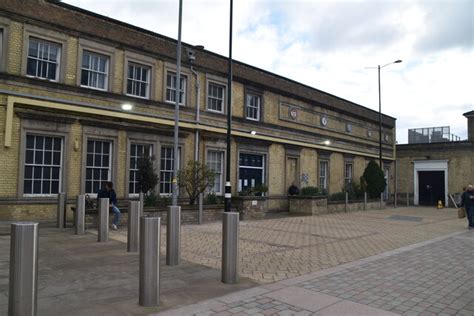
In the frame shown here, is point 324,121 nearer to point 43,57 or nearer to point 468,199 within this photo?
point 468,199

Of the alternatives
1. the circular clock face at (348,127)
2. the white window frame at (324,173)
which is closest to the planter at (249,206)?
the white window frame at (324,173)

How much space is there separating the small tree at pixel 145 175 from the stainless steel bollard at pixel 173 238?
26.2ft

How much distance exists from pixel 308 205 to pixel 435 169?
66.9ft

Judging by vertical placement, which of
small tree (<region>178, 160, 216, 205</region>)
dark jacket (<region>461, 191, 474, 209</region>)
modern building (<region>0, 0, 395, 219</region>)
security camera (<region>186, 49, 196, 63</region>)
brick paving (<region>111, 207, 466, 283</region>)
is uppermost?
security camera (<region>186, 49, 196, 63</region>)

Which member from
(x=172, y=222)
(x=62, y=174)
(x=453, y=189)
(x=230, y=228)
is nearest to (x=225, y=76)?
(x=62, y=174)

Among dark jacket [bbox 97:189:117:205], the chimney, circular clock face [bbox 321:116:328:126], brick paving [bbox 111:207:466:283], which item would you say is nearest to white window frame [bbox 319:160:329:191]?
circular clock face [bbox 321:116:328:126]

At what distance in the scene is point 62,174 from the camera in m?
15.0

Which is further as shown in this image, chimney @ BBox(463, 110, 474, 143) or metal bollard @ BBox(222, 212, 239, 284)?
chimney @ BBox(463, 110, 474, 143)

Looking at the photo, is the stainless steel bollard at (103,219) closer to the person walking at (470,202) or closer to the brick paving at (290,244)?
the brick paving at (290,244)

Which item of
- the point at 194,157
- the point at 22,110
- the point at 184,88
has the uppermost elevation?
the point at 184,88

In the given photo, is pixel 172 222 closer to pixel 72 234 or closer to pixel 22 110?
pixel 72 234

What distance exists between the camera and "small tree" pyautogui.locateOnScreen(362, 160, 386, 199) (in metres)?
29.6

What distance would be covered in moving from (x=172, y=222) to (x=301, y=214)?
15.0m

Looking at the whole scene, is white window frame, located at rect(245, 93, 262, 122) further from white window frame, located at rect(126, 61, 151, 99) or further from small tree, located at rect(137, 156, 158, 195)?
small tree, located at rect(137, 156, 158, 195)
